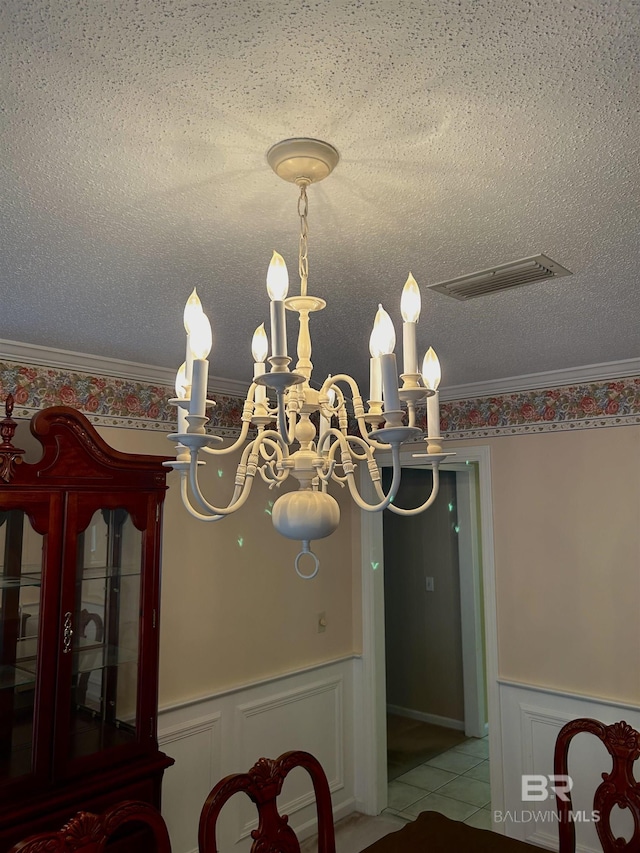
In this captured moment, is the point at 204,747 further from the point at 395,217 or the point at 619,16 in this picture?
the point at 619,16

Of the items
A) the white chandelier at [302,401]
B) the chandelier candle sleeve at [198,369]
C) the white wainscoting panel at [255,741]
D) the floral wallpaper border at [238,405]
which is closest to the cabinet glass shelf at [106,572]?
the floral wallpaper border at [238,405]

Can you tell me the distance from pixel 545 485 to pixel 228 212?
2365 mm

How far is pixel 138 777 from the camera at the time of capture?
7.58ft

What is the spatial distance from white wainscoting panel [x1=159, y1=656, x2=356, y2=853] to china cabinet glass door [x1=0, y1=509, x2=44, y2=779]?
89 cm

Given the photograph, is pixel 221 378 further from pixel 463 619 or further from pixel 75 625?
pixel 463 619

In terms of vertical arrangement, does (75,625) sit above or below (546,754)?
above

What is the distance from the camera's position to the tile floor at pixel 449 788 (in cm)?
364

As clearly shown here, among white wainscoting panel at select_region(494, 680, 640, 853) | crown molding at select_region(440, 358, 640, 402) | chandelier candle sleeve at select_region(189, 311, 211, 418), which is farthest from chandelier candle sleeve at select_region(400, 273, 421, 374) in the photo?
white wainscoting panel at select_region(494, 680, 640, 853)

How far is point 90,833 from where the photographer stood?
1345mm

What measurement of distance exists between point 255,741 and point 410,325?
286cm

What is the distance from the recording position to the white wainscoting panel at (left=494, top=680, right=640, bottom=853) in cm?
290

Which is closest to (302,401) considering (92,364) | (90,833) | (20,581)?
(90,833)

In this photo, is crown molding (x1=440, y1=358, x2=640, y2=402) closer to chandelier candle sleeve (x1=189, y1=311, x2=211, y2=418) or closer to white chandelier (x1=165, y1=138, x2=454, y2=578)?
white chandelier (x1=165, y1=138, x2=454, y2=578)

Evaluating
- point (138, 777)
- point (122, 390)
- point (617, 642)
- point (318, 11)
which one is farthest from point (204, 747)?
point (318, 11)
